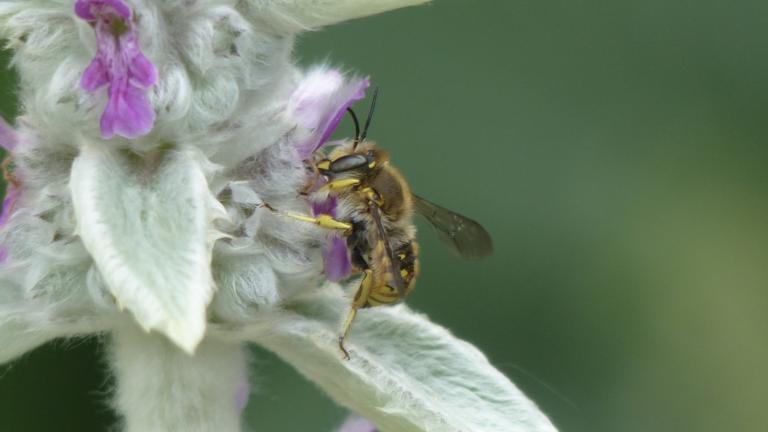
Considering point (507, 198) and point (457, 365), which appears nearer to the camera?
point (457, 365)

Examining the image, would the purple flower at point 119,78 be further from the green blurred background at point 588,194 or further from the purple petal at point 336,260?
the green blurred background at point 588,194

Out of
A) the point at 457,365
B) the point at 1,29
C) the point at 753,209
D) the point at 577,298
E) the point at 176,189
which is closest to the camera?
the point at 176,189

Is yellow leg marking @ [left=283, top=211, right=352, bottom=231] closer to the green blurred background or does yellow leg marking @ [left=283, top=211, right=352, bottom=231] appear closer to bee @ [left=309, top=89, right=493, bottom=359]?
bee @ [left=309, top=89, right=493, bottom=359]

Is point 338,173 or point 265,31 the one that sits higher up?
point 265,31

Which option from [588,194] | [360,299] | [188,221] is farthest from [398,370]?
[588,194]

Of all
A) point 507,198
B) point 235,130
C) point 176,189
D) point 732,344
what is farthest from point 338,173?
point 732,344

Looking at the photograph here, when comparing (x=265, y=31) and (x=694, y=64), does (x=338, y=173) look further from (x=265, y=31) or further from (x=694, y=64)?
(x=694, y=64)

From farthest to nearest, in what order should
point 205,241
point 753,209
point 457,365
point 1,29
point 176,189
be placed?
point 753,209, point 457,365, point 1,29, point 176,189, point 205,241
